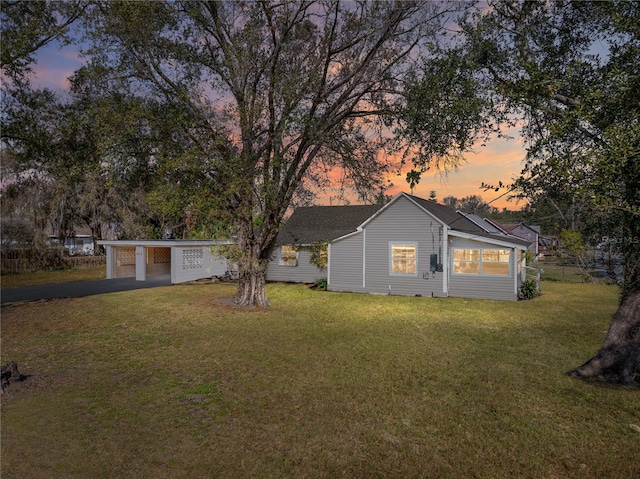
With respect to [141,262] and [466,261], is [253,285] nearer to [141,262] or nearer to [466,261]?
[466,261]

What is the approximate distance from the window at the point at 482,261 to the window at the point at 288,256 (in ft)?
33.2

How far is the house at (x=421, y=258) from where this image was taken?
17.7m

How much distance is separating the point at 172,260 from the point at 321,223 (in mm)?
10405

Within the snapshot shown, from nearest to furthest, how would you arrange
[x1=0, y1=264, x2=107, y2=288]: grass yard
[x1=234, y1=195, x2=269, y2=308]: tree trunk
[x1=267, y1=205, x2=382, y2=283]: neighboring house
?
[x1=234, y1=195, x2=269, y2=308]: tree trunk < [x1=0, y1=264, x2=107, y2=288]: grass yard < [x1=267, y1=205, x2=382, y2=283]: neighboring house

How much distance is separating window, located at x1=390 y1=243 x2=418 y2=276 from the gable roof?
196 inches

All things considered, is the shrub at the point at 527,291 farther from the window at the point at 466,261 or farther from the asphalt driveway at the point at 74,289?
the asphalt driveway at the point at 74,289

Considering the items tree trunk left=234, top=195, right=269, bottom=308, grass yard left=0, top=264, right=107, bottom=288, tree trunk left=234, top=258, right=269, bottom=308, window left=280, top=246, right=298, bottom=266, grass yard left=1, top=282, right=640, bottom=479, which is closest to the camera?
grass yard left=1, top=282, right=640, bottom=479

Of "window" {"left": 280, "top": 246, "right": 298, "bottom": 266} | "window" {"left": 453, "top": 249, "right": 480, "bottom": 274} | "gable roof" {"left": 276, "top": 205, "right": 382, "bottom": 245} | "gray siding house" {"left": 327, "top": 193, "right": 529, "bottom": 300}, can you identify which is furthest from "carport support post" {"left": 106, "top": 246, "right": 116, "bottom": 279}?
"window" {"left": 453, "top": 249, "right": 480, "bottom": 274}

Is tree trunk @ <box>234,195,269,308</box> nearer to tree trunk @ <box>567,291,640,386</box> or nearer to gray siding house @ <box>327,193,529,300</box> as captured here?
gray siding house @ <box>327,193,529,300</box>

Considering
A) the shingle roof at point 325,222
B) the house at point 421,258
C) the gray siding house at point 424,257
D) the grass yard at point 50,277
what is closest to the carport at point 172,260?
the grass yard at point 50,277

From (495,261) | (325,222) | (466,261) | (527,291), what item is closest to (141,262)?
(325,222)

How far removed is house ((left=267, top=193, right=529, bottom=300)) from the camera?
Answer: 17.7 m

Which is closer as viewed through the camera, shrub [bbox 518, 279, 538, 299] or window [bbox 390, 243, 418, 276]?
shrub [bbox 518, 279, 538, 299]

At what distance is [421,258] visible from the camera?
1870 cm
